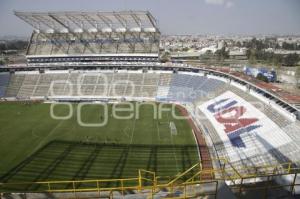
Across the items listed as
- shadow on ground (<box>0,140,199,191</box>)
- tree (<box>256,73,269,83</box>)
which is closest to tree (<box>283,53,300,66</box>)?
tree (<box>256,73,269,83</box>)

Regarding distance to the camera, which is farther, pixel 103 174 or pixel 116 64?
pixel 116 64

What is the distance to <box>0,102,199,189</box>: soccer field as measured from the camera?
68.5 ft

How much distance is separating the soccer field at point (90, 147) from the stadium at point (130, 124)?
0.10m

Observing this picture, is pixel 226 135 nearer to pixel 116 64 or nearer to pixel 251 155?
pixel 251 155

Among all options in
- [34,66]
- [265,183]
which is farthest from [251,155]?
[34,66]

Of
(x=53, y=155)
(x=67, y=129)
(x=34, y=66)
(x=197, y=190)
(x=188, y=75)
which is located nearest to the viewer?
(x=197, y=190)

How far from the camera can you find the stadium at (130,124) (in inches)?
447

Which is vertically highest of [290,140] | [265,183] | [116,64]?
[116,64]

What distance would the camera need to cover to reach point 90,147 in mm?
25359

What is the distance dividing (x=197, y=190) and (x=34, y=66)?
51975 millimetres

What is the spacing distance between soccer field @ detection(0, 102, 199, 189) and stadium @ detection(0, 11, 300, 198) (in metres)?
0.10

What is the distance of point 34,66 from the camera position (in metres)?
52.8

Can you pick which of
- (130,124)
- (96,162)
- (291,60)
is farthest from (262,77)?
(96,162)

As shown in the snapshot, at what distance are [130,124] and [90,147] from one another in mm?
8344
